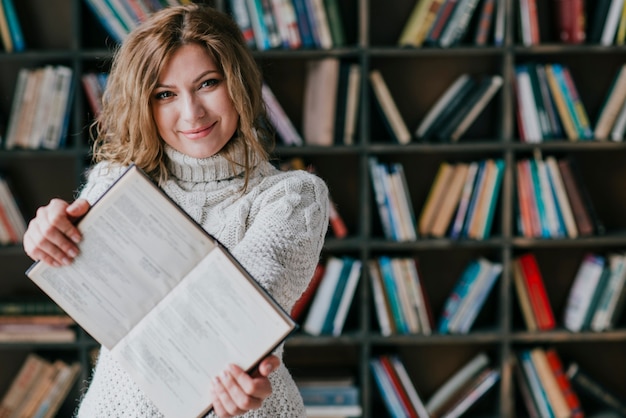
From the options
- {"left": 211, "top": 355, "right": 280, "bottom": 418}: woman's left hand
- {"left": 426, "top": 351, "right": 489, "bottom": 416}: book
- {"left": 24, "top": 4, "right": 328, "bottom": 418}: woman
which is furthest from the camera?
{"left": 426, "top": 351, "right": 489, "bottom": 416}: book

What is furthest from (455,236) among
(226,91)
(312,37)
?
(226,91)

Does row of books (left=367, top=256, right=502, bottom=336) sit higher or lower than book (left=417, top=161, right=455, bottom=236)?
lower

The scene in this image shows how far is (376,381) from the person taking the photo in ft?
8.89

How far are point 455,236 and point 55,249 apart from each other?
1.84 metres

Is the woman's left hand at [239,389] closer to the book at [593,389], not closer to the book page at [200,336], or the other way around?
the book page at [200,336]

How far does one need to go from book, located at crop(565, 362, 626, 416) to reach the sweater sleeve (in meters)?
1.78

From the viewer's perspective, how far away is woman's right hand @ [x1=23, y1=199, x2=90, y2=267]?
1003 mm

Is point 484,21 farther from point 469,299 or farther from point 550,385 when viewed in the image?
point 550,385

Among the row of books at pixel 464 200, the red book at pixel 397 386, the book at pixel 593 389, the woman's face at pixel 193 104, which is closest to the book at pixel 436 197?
the row of books at pixel 464 200

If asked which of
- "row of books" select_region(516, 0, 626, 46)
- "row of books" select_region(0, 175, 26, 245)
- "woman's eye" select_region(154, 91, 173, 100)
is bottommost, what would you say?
"row of books" select_region(0, 175, 26, 245)

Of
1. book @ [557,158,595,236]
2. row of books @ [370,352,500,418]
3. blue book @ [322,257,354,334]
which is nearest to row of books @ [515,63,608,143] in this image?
book @ [557,158,595,236]

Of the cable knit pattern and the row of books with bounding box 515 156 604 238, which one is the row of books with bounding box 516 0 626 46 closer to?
the row of books with bounding box 515 156 604 238

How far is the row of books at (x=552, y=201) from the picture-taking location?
2594 millimetres

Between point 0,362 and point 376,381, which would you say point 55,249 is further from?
point 0,362
